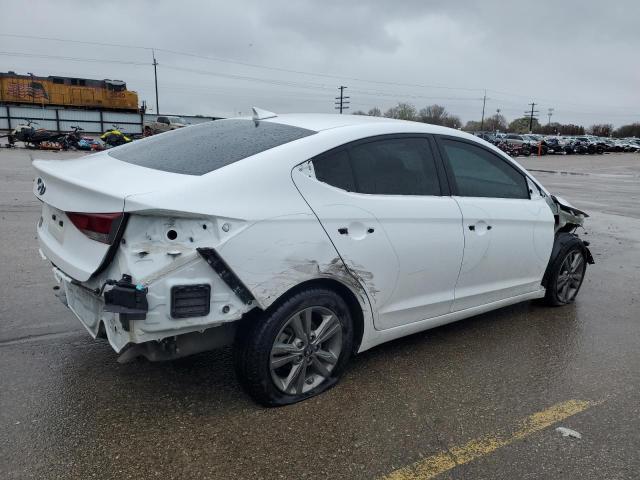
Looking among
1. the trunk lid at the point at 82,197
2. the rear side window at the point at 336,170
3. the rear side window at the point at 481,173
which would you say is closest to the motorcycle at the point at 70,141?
the trunk lid at the point at 82,197

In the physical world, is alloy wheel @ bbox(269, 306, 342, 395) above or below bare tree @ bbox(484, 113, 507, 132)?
below

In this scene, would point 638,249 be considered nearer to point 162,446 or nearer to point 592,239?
point 592,239

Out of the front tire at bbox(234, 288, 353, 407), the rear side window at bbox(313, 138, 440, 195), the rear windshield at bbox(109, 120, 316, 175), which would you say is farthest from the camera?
the rear side window at bbox(313, 138, 440, 195)

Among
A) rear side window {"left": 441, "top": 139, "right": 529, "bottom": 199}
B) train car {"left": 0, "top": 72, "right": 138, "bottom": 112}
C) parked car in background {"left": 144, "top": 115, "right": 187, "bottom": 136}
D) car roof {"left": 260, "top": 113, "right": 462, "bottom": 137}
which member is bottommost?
rear side window {"left": 441, "top": 139, "right": 529, "bottom": 199}

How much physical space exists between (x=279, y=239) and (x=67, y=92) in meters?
47.3

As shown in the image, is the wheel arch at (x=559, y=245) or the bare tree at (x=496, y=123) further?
the bare tree at (x=496, y=123)

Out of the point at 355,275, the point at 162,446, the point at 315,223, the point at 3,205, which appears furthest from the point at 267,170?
the point at 3,205

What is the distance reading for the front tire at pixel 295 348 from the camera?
9.15 feet

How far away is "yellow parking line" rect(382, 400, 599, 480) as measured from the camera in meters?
2.50

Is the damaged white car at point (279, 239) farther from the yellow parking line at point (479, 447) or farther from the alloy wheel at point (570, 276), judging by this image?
the alloy wheel at point (570, 276)

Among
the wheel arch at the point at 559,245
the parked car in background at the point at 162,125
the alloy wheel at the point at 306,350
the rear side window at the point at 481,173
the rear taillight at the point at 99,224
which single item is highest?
the parked car in background at the point at 162,125

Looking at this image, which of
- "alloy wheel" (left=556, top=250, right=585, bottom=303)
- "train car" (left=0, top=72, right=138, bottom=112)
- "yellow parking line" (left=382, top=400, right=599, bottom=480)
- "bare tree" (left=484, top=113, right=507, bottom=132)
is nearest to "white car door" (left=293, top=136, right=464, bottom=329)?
"yellow parking line" (left=382, top=400, right=599, bottom=480)

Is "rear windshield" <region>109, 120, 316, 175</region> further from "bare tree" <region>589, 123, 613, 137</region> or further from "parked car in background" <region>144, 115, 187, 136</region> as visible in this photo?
"bare tree" <region>589, 123, 613, 137</region>

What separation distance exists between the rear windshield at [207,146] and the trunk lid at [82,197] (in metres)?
0.12
